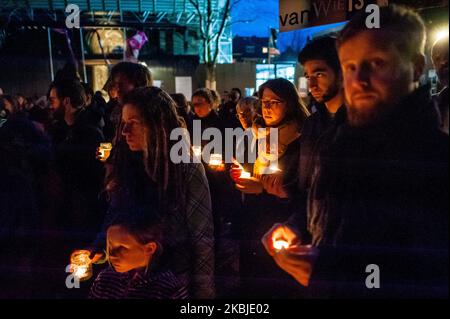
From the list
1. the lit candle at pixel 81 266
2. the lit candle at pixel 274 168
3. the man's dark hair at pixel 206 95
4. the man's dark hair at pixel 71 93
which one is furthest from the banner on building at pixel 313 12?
the lit candle at pixel 81 266

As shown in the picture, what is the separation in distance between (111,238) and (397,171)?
60.7 inches

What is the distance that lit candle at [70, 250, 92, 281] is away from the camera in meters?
2.34

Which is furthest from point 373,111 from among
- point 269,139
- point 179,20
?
point 179,20

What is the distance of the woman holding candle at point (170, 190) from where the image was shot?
233 centimetres

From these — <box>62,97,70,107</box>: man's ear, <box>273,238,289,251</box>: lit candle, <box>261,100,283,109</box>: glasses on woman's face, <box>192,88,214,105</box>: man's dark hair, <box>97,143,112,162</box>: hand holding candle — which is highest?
<box>192,88,214,105</box>: man's dark hair

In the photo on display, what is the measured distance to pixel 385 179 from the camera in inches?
47.9

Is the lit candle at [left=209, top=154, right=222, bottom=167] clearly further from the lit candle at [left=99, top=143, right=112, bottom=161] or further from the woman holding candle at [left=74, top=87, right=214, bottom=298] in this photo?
the woman holding candle at [left=74, top=87, right=214, bottom=298]

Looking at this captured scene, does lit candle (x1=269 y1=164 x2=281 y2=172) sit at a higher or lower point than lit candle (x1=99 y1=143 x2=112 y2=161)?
lower

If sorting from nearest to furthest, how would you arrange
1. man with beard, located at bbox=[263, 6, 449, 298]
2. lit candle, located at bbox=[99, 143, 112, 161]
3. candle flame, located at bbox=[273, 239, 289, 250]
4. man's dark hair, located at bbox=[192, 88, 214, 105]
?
man with beard, located at bbox=[263, 6, 449, 298] < candle flame, located at bbox=[273, 239, 289, 250] < lit candle, located at bbox=[99, 143, 112, 161] < man's dark hair, located at bbox=[192, 88, 214, 105]

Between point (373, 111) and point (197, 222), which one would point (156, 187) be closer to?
point (197, 222)

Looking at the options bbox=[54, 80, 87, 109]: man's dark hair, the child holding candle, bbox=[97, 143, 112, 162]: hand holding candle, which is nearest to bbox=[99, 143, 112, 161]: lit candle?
bbox=[97, 143, 112, 162]: hand holding candle

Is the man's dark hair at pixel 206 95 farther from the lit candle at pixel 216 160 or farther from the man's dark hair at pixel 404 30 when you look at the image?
the man's dark hair at pixel 404 30

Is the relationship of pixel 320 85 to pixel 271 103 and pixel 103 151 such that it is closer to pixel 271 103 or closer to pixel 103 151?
pixel 271 103
